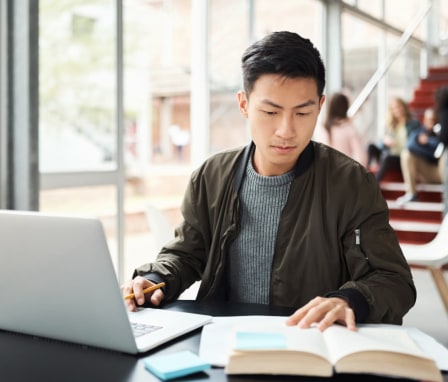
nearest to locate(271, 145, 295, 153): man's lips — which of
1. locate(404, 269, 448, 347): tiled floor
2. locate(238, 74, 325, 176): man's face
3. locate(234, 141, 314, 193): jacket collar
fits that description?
locate(238, 74, 325, 176): man's face

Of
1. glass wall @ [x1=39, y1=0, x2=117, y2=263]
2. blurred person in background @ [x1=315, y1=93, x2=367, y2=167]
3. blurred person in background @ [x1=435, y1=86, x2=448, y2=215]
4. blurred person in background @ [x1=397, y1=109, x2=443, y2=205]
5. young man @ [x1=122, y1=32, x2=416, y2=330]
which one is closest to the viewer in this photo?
young man @ [x1=122, y1=32, x2=416, y2=330]

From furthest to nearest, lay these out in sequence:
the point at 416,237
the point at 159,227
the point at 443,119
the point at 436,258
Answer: the point at 416,237 → the point at 443,119 → the point at 436,258 → the point at 159,227

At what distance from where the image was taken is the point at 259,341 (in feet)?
3.30

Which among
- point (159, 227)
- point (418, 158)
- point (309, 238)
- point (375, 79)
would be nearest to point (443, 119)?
point (418, 158)

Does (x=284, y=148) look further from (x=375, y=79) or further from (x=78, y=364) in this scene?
(x=375, y=79)

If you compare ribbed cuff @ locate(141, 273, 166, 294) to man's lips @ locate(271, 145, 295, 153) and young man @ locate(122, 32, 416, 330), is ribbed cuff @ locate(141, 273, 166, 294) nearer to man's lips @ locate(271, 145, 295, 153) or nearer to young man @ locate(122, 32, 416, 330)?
young man @ locate(122, 32, 416, 330)

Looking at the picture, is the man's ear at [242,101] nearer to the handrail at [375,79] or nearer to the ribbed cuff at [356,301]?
the ribbed cuff at [356,301]

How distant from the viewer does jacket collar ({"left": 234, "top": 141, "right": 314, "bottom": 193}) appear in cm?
163

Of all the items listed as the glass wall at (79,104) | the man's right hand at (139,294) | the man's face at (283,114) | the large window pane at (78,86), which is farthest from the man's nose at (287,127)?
the large window pane at (78,86)

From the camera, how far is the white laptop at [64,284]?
1.04 meters

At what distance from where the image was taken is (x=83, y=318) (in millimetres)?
1121

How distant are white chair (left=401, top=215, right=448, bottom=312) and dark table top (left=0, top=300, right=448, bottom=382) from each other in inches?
97.1

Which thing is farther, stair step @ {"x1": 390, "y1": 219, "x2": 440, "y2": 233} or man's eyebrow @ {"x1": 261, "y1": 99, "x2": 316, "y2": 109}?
stair step @ {"x1": 390, "y1": 219, "x2": 440, "y2": 233}

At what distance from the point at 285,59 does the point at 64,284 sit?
757 mm
